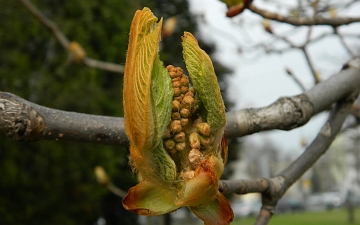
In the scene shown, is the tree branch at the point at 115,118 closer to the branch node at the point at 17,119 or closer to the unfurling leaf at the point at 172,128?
the branch node at the point at 17,119

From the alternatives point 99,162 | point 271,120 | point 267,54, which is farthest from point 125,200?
point 99,162

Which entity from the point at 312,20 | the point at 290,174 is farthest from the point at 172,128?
the point at 312,20

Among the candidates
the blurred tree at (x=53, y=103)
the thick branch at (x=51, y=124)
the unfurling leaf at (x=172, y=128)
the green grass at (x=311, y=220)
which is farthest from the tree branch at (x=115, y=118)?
the green grass at (x=311, y=220)

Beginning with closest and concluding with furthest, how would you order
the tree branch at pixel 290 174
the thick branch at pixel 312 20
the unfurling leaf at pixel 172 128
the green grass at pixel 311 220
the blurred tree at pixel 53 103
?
the unfurling leaf at pixel 172 128, the tree branch at pixel 290 174, the thick branch at pixel 312 20, the blurred tree at pixel 53 103, the green grass at pixel 311 220

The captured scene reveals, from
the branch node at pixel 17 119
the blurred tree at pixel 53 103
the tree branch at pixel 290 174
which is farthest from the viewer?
the blurred tree at pixel 53 103

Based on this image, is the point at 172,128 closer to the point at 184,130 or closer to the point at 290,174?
the point at 184,130

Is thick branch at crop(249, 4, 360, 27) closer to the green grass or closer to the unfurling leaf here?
the unfurling leaf

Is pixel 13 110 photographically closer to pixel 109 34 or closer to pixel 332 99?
pixel 332 99
